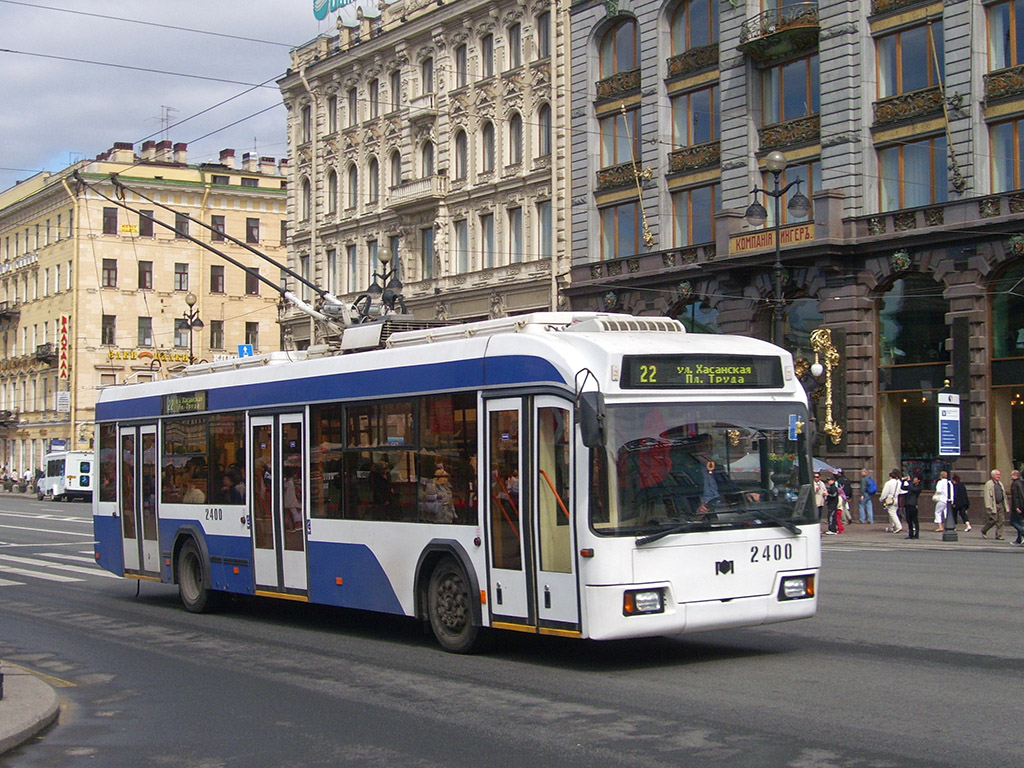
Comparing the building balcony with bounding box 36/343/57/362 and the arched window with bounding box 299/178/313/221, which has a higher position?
the arched window with bounding box 299/178/313/221

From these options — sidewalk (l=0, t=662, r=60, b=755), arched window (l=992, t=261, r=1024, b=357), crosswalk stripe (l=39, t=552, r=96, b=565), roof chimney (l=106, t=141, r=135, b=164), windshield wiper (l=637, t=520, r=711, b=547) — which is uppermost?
roof chimney (l=106, t=141, r=135, b=164)

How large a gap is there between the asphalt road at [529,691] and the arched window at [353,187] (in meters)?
41.4

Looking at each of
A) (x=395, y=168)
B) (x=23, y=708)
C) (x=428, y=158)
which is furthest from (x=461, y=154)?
(x=23, y=708)

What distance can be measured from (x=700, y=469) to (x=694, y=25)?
33.2m

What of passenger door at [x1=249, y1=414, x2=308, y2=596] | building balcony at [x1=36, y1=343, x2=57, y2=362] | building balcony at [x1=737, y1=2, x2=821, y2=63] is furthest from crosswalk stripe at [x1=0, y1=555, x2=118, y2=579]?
building balcony at [x1=36, y1=343, x2=57, y2=362]

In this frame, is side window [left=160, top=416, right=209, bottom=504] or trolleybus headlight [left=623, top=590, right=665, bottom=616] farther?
side window [left=160, top=416, right=209, bottom=504]

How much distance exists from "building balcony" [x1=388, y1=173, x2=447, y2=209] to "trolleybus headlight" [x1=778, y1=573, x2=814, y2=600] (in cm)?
4063

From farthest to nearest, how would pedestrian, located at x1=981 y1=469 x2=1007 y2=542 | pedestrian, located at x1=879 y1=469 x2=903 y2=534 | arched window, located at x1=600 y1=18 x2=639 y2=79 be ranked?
arched window, located at x1=600 y1=18 x2=639 y2=79
pedestrian, located at x1=879 y1=469 x2=903 y2=534
pedestrian, located at x1=981 y1=469 x2=1007 y2=542

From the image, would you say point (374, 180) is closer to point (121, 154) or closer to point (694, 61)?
point (694, 61)

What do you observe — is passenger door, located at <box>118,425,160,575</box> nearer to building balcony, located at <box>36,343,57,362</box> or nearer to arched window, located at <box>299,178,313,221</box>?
arched window, located at <box>299,178,313,221</box>

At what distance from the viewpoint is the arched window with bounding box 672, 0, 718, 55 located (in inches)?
1623

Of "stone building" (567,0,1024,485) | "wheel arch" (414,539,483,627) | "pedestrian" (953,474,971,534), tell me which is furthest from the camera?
"stone building" (567,0,1024,485)

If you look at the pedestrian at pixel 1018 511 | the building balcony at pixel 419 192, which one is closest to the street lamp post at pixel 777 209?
the pedestrian at pixel 1018 511

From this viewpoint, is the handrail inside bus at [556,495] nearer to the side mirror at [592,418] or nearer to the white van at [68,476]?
the side mirror at [592,418]
